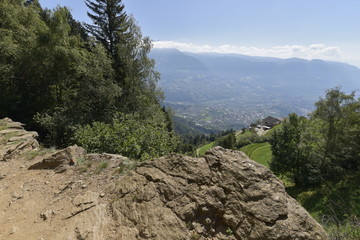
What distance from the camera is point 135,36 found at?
21781 millimetres

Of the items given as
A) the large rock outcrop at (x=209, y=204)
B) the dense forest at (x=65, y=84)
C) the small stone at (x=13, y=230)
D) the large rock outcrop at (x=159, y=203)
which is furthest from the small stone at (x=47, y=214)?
the dense forest at (x=65, y=84)

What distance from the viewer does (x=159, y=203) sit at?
538 centimetres

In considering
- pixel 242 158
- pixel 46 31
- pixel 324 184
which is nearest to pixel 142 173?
pixel 242 158

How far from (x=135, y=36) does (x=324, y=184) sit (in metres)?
27.0

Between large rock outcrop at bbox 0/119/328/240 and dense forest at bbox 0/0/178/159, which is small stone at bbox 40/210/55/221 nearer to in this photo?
large rock outcrop at bbox 0/119/328/240

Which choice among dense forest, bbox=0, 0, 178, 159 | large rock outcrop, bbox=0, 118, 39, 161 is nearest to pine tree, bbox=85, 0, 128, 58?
dense forest, bbox=0, 0, 178, 159

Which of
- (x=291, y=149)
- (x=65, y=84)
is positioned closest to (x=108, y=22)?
(x=65, y=84)

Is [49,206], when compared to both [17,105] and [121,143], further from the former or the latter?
[17,105]

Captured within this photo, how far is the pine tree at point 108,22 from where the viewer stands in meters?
23.6

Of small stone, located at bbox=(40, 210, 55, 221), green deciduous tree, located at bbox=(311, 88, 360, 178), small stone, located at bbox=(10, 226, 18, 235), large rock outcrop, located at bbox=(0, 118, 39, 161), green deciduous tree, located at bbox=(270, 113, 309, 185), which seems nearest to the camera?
small stone, located at bbox=(10, 226, 18, 235)

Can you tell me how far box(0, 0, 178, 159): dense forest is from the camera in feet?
46.9

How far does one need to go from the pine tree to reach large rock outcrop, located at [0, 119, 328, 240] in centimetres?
2096

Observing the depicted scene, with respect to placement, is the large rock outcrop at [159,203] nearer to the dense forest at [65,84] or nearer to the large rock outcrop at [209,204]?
the large rock outcrop at [209,204]

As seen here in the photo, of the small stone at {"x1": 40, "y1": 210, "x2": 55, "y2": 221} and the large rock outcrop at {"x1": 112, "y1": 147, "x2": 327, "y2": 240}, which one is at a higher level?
the large rock outcrop at {"x1": 112, "y1": 147, "x2": 327, "y2": 240}
